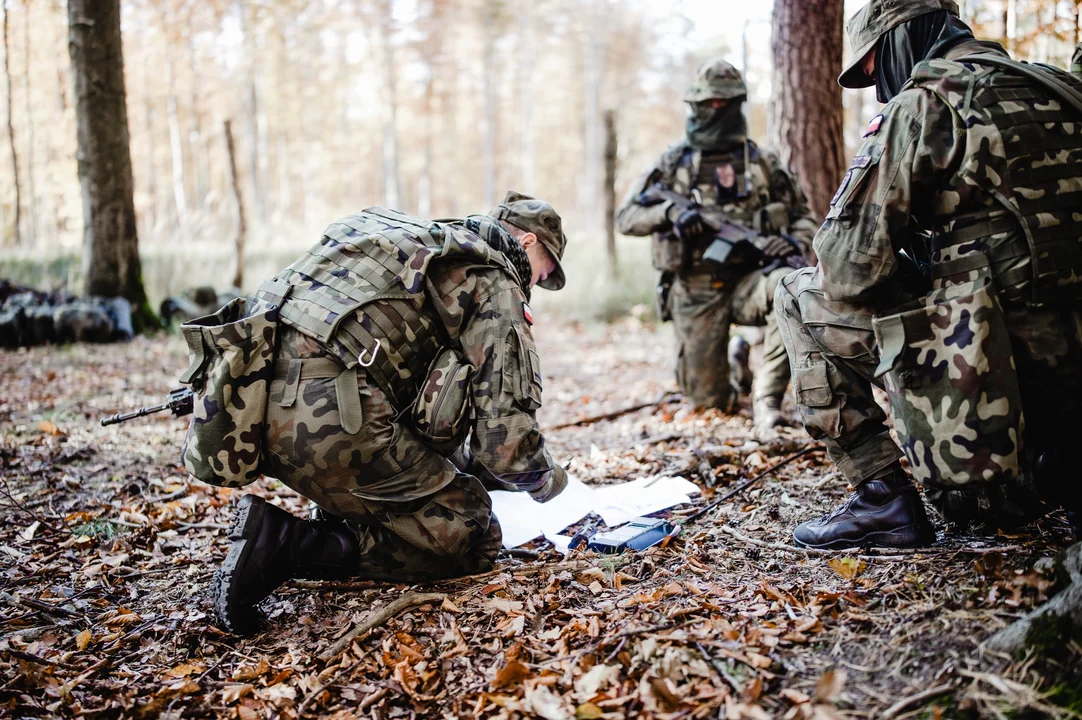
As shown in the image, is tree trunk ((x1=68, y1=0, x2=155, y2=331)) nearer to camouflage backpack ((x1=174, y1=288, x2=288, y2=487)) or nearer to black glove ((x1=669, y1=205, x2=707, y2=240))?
black glove ((x1=669, y1=205, x2=707, y2=240))

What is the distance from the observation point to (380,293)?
2.73 meters

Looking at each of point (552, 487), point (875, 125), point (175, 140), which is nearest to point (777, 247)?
point (875, 125)

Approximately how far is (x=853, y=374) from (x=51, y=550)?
3.57 meters

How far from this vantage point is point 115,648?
2.63 meters

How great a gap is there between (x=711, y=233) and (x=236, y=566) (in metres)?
3.90

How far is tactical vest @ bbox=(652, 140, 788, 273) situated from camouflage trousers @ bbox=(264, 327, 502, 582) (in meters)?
2.95

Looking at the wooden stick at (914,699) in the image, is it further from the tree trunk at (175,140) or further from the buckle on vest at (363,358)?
the tree trunk at (175,140)

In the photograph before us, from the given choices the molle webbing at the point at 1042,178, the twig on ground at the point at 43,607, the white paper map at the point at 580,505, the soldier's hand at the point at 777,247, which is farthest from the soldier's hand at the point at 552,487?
the soldier's hand at the point at 777,247

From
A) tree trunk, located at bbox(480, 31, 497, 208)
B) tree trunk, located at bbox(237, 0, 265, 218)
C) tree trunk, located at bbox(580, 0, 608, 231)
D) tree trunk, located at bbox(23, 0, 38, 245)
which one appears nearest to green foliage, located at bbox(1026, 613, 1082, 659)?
tree trunk, located at bbox(23, 0, 38, 245)

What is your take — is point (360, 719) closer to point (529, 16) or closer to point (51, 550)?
point (51, 550)

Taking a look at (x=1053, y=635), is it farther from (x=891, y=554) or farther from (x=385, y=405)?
(x=385, y=405)

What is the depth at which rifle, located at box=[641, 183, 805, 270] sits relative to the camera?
16.9 ft

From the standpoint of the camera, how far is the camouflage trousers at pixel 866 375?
94.0 inches

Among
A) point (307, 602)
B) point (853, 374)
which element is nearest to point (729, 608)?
point (853, 374)
